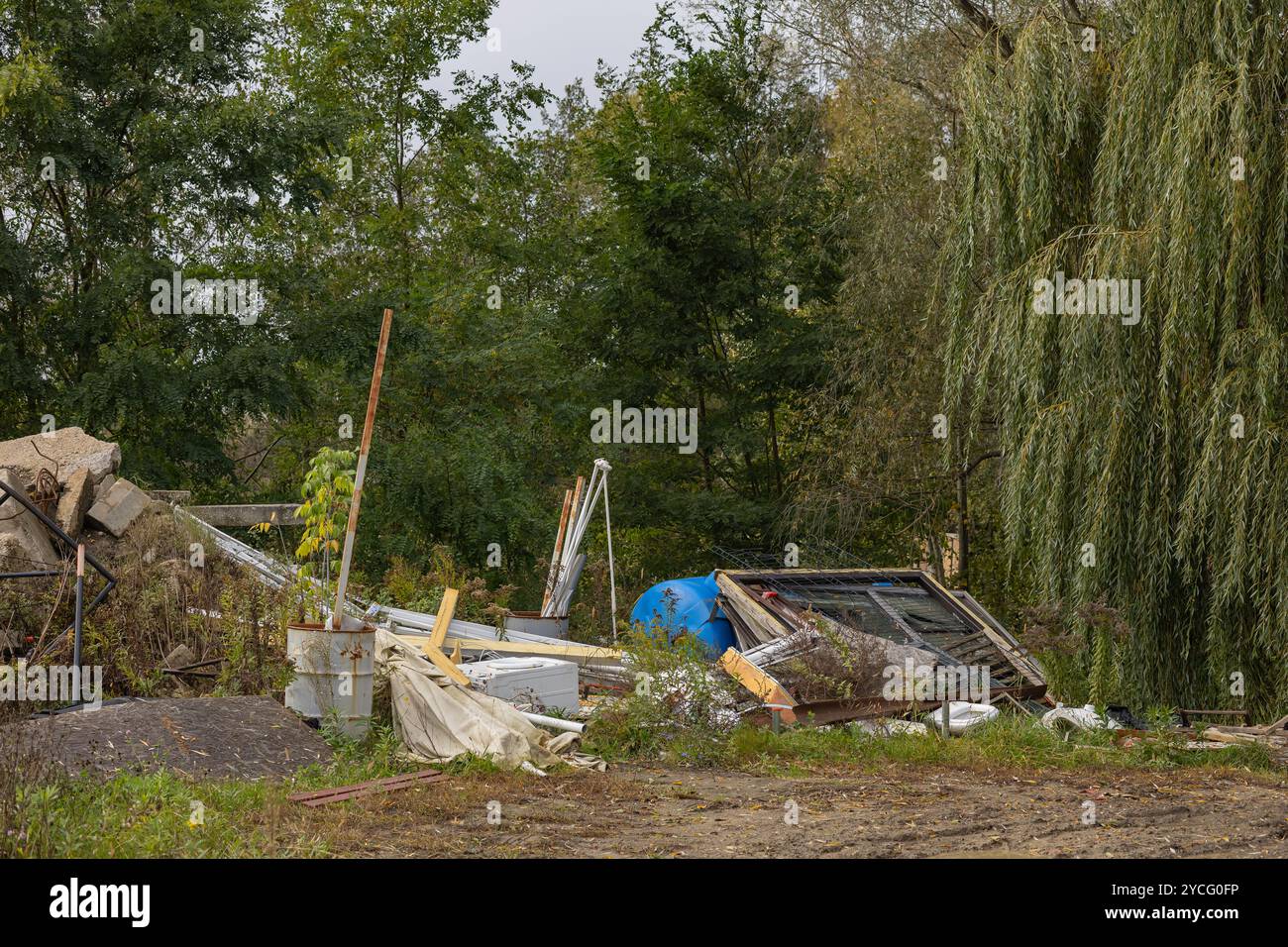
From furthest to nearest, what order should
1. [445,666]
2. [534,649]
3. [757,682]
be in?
[534,649], [757,682], [445,666]

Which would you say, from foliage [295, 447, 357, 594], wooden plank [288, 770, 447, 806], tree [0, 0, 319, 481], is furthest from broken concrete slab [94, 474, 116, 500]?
wooden plank [288, 770, 447, 806]

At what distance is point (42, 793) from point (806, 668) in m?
6.09

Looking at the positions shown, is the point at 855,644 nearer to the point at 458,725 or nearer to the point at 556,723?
the point at 556,723

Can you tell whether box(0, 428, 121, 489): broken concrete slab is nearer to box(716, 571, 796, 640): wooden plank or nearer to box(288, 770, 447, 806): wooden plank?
box(288, 770, 447, 806): wooden plank

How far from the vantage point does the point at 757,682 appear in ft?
33.2

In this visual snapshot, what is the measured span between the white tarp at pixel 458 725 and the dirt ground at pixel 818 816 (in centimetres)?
40

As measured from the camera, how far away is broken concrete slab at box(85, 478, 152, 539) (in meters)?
11.3

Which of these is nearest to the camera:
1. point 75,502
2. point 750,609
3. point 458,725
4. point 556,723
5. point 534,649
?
point 458,725

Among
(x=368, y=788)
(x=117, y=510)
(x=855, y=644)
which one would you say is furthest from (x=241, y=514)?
(x=368, y=788)

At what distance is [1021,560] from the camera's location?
14867 mm

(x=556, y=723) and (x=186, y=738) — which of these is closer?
(x=186, y=738)

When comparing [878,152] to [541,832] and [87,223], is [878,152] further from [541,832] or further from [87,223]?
[541,832]

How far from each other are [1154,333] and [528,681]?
5.90 metres
